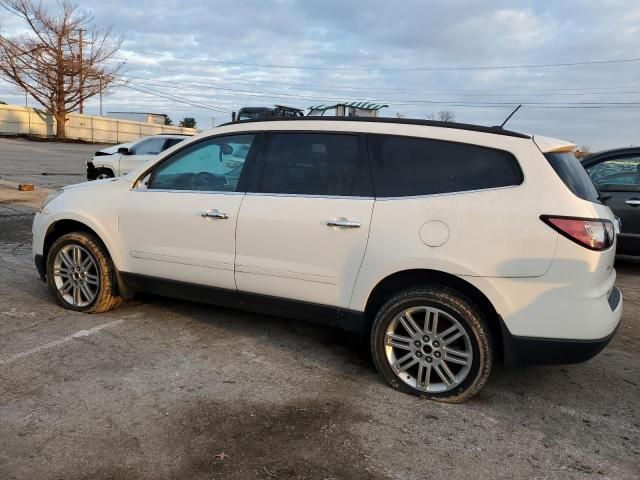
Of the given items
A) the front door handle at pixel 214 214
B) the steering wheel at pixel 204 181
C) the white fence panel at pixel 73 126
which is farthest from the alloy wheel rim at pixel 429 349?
the white fence panel at pixel 73 126

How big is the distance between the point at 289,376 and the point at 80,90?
47.1 meters

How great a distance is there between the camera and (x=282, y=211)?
3820 mm

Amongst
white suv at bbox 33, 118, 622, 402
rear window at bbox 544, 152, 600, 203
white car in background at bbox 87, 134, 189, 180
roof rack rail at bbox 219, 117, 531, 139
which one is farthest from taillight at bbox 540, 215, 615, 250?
white car in background at bbox 87, 134, 189, 180

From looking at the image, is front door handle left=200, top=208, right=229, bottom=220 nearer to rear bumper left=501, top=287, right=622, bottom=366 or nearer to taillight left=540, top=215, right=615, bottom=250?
rear bumper left=501, top=287, right=622, bottom=366

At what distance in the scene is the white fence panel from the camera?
45.8 meters

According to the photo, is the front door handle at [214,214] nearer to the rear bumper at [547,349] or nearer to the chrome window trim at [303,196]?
the chrome window trim at [303,196]

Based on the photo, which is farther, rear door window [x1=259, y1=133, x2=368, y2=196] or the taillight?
rear door window [x1=259, y1=133, x2=368, y2=196]

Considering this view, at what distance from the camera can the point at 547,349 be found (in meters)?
3.25

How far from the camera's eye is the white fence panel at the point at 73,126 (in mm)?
45781

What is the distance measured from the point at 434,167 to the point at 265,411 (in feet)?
6.10

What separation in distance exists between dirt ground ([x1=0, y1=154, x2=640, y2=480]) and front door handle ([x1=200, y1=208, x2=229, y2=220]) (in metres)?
1.03

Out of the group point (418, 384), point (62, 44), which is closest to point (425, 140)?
point (418, 384)

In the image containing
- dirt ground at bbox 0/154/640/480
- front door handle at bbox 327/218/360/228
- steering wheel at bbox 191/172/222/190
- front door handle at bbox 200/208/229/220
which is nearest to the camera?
dirt ground at bbox 0/154/640/480

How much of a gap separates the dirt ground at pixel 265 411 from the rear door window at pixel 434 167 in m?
1.37
